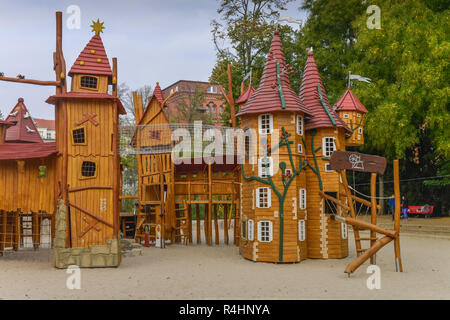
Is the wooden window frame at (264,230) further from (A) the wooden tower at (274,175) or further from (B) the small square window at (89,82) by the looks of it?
(B) the small square window at (89,82)

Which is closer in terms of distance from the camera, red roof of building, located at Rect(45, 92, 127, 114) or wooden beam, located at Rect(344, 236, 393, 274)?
wooden beam, located at Rect(344, 236, 393, 274)

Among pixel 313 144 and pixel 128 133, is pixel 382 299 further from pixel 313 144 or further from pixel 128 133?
pixel 128 133

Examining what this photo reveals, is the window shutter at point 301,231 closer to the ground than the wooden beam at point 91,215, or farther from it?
closer to the ground

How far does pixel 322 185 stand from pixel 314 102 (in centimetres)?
428

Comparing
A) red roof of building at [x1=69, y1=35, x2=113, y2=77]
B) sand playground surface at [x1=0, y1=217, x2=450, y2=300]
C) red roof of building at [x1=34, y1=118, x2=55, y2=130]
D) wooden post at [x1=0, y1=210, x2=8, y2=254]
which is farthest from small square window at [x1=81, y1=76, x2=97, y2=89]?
red roof of building at [x1=34, y1=118, x2=55, y2=130]

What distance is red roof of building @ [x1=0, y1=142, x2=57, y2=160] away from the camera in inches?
712

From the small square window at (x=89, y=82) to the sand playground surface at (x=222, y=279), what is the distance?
7.67m

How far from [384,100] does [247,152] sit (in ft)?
49.3

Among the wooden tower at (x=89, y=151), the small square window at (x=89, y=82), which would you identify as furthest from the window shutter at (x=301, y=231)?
the small square window at (x=89, y=82)

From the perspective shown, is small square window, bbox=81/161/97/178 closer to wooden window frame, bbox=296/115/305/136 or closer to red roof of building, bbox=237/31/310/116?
red roof of building, bbox=237/31/310/116

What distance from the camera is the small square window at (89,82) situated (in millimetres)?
18234

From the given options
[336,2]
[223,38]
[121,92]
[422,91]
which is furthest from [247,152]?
[121,92]

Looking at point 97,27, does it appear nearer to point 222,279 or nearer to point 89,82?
point 89,82

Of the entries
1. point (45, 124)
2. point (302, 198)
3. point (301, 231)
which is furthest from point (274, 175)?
point (45, 124)
